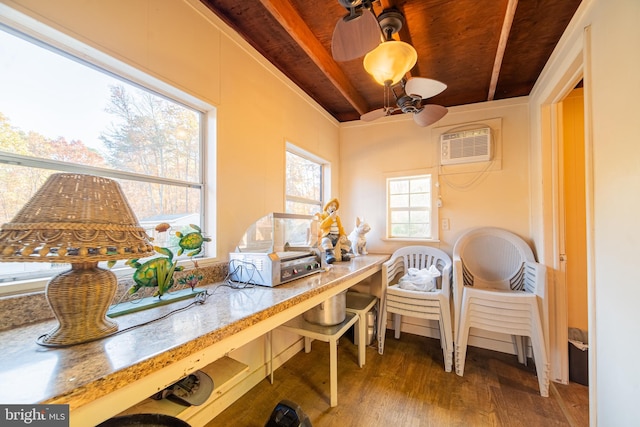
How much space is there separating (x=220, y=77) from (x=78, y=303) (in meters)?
1.49

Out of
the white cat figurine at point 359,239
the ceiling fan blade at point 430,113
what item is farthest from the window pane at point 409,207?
the ceiling fan blade at point 430,113

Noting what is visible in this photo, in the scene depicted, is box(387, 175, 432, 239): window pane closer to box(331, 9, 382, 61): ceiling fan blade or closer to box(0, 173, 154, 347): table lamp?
box(331, 9, 382, 61): ceiling fan blade

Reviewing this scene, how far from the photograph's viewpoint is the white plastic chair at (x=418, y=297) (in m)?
2.10

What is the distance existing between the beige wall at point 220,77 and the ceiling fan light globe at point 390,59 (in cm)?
94

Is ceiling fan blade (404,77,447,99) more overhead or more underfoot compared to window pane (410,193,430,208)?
more overhead

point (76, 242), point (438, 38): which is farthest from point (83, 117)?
point (438, 38)

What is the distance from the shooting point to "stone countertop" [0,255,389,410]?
54cm

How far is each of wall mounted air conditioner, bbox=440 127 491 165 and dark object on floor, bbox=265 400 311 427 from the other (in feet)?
8.51

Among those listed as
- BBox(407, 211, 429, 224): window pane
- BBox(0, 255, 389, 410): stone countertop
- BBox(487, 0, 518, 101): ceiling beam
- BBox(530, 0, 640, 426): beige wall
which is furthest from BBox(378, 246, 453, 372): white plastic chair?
BBox(487, 0, 518, 101): ceiling beam

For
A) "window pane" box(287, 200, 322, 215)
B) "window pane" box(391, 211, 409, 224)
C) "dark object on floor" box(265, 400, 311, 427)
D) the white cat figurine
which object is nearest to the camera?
"dark object on floor" box(265, 400, 311, 427)

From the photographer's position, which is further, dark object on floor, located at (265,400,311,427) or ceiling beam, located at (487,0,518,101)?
ceiling beam, located at (487,0,518,101)

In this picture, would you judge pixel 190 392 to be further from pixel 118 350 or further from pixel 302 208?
pixel 302 208

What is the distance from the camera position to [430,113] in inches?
75.4

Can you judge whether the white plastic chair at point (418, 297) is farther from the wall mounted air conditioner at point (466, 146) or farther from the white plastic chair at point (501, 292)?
the wall mounted air conditioner at point (466, 146)
